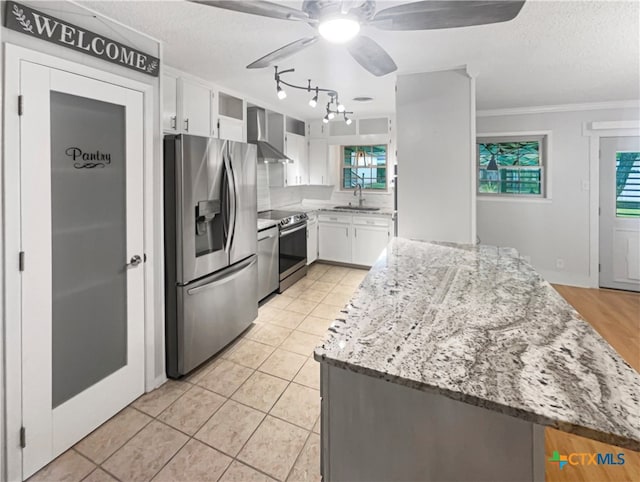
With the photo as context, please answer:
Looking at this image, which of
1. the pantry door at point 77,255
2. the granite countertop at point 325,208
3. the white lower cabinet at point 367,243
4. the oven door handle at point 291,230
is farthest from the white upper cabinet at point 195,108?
the white lower cabinet at point 367,243

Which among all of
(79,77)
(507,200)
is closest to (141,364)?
(79,77)

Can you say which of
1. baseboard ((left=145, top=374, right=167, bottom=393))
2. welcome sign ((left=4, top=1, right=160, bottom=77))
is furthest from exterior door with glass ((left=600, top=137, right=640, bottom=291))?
baseboard ((left=145, top=374, right=167, bottom=393))

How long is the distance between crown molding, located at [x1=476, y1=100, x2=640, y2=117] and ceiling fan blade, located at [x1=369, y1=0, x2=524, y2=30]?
12.7 feet

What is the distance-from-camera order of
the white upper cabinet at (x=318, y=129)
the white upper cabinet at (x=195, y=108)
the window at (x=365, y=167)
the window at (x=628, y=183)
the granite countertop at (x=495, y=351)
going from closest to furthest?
1. the granite countertop at (x=495, y=351)
2. the white upper cabinet at (x=195, y=108)
3. the window at (x=628, y=183)
4. the white upper cabinet at (x=318, y=129)
5. the window at (x=365, y=167)

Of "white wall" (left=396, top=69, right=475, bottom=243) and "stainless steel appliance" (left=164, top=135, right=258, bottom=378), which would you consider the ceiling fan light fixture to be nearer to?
"stainless steel appliance" (left=164, top=135, right=258, bottom=378)

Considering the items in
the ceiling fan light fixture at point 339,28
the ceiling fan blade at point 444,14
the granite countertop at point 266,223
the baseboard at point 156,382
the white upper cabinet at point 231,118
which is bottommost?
the baseboard at point 156,382

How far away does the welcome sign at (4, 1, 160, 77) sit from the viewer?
4.99 ft

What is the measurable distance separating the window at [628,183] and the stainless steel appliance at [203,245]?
186 inches

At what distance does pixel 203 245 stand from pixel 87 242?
0.82 meters

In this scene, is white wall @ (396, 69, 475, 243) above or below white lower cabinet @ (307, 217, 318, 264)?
above

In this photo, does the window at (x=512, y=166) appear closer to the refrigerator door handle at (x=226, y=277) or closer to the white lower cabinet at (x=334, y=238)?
the white lower cabinet at (x=334, y=238)

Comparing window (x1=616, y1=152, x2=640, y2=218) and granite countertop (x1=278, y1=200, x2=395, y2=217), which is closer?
window (x1=616, y1=152, x2=640, y2=218)

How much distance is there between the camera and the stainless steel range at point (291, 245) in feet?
13.9

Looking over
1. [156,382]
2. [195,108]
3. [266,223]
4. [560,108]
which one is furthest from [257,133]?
[560,108]
